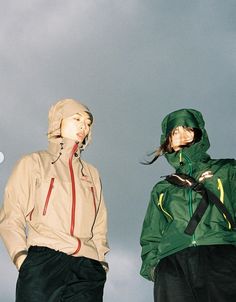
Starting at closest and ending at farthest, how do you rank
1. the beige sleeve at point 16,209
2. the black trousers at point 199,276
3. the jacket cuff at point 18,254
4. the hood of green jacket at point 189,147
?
the black trousers at point 199,276, the jacket cuff at point 18,254, the beige sleeve at point 16,209, the hood of green jacket at point 189,147

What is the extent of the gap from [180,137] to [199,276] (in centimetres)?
196

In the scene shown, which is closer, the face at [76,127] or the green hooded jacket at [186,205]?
the green hooded jacket at [186,205]

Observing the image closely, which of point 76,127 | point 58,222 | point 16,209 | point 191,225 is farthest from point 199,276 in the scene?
point 76,127

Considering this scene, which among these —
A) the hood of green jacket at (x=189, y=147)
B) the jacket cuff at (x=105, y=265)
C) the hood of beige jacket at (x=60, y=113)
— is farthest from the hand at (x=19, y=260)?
the hood of green jacket at (x=189, y=147)

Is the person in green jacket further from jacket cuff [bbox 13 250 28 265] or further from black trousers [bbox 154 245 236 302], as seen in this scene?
jacket cuff [bbox 13 250 28 265]

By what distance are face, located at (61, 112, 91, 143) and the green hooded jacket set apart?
3.65 feet

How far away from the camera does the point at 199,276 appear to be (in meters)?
5.08

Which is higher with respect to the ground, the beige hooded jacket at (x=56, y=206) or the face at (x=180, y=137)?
the face at (x=180, y=137)

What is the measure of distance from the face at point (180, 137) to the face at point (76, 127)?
1.15 metres

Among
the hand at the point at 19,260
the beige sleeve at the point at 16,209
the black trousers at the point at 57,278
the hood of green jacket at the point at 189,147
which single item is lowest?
the black trousers at the point at 57,278

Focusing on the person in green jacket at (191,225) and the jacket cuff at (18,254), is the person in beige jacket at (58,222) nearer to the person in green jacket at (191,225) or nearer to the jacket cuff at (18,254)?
the jacket cuff at (18,254)

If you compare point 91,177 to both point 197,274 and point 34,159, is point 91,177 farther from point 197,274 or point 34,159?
point 197,274

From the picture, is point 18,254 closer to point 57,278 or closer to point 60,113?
point 57,278

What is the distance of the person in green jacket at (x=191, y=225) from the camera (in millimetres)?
5074
